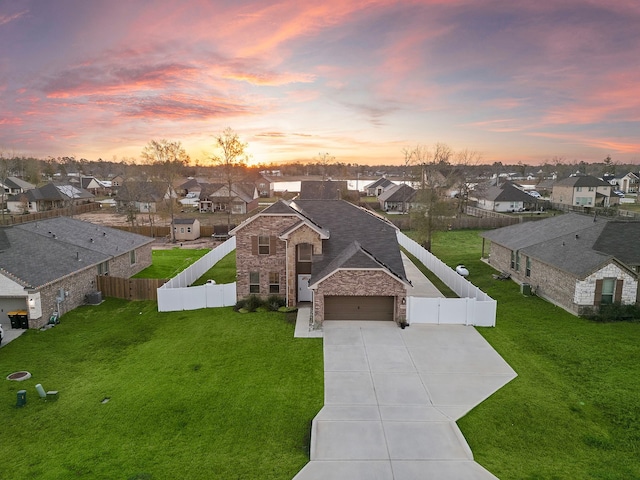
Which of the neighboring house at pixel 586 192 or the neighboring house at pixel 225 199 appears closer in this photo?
the neighboring house at pixel 225 199

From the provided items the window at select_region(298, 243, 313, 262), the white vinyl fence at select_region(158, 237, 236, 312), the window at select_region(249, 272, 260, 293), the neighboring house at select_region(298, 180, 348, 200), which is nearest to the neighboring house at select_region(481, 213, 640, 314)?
the window at select_region(298, 243, 313, 262)

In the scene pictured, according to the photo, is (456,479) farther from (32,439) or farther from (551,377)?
(32,439)

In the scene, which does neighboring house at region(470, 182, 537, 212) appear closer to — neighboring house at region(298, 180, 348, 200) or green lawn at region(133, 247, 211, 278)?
neighboring house at region(298, 180, 348, 200)

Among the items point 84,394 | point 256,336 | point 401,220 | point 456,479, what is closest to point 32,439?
point 84,394

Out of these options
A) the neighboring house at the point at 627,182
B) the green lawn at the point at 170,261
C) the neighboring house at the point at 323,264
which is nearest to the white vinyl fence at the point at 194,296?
the neighboring house at the point at 323,264

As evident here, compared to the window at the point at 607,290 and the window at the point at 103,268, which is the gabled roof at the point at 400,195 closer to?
the window at the point at 607,290
